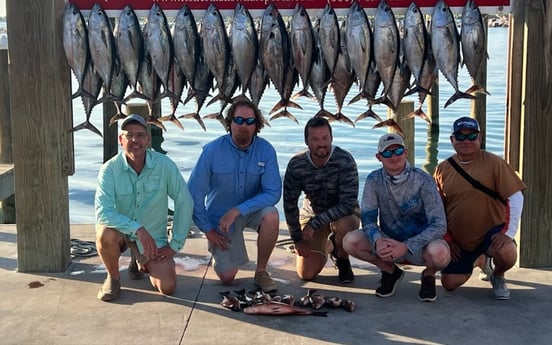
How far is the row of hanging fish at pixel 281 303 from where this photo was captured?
4.14m

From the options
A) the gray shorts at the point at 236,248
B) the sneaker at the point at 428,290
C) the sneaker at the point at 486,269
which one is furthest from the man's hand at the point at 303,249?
the sneaker at the point at 486,269

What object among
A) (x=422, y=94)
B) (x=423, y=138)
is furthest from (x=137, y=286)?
(x=423, y=138)

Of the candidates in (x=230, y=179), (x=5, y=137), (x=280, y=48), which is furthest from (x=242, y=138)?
(x=5, y=137)

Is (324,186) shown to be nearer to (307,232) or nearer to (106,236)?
(307,232)

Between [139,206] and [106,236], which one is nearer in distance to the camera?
[106,236]

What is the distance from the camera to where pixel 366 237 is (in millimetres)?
4520

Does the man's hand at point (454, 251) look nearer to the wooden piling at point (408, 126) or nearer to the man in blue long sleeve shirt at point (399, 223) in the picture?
the man in blue long sleeve shirt at point (399, 223)

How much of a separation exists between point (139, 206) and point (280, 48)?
1404mm

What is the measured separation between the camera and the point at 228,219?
181 inches

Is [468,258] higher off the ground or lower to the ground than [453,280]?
higher

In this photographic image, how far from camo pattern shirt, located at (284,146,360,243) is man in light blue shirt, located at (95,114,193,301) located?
75 centimetres

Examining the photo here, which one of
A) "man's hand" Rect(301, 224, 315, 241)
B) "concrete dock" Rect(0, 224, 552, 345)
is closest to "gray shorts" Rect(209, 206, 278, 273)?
"concrete dock" Rect(0, 224, 552, 345)

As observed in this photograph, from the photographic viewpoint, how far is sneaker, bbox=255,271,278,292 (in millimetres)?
4629

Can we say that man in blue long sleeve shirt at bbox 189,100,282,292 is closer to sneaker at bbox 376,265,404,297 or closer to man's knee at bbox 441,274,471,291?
sneaker at bbox 376,265,404,297
